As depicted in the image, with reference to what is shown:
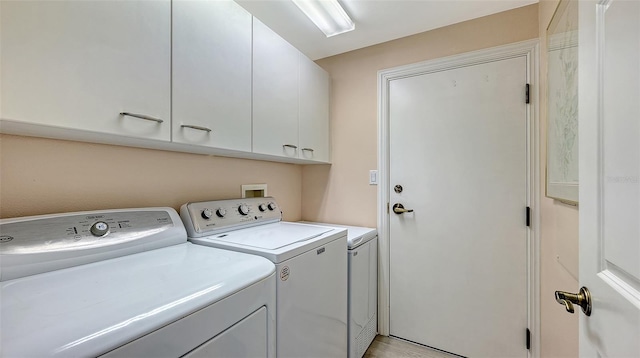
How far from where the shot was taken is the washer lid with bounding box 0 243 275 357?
1.59 ft

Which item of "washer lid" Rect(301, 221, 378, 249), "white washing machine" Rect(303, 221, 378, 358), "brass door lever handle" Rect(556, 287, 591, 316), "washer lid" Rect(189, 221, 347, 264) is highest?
"washer lid" Rect(189, 221, 347, 264)

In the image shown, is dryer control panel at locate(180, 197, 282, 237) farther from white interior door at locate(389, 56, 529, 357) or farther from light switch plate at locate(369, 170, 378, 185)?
white interior door at locate(389, 56, 529, 357)

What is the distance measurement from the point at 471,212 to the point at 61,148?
228 centimetres

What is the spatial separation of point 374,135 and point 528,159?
3.41 ft

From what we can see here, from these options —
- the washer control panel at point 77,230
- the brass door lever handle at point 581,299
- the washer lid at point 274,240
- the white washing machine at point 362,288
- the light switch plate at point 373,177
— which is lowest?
the white washing machine at point 362,288

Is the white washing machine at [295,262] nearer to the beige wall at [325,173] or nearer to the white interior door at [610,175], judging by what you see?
the beige wall at [325,173]

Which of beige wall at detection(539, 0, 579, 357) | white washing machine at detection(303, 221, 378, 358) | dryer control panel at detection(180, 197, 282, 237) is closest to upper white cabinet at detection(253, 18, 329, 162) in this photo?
dryer control panel at detection(180, 197, 282, 237)

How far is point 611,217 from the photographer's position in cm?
56

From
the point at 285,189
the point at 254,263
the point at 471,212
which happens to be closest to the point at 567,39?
the point at 471,212

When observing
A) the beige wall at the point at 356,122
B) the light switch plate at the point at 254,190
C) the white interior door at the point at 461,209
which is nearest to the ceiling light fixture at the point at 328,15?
the beige wall at the point at 356,122

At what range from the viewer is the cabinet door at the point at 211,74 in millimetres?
1080

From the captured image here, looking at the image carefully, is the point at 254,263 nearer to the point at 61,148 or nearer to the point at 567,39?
the point at 61,148

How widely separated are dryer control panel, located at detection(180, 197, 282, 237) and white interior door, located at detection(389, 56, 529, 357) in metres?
1.01

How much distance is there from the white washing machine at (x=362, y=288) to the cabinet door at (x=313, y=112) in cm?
70
